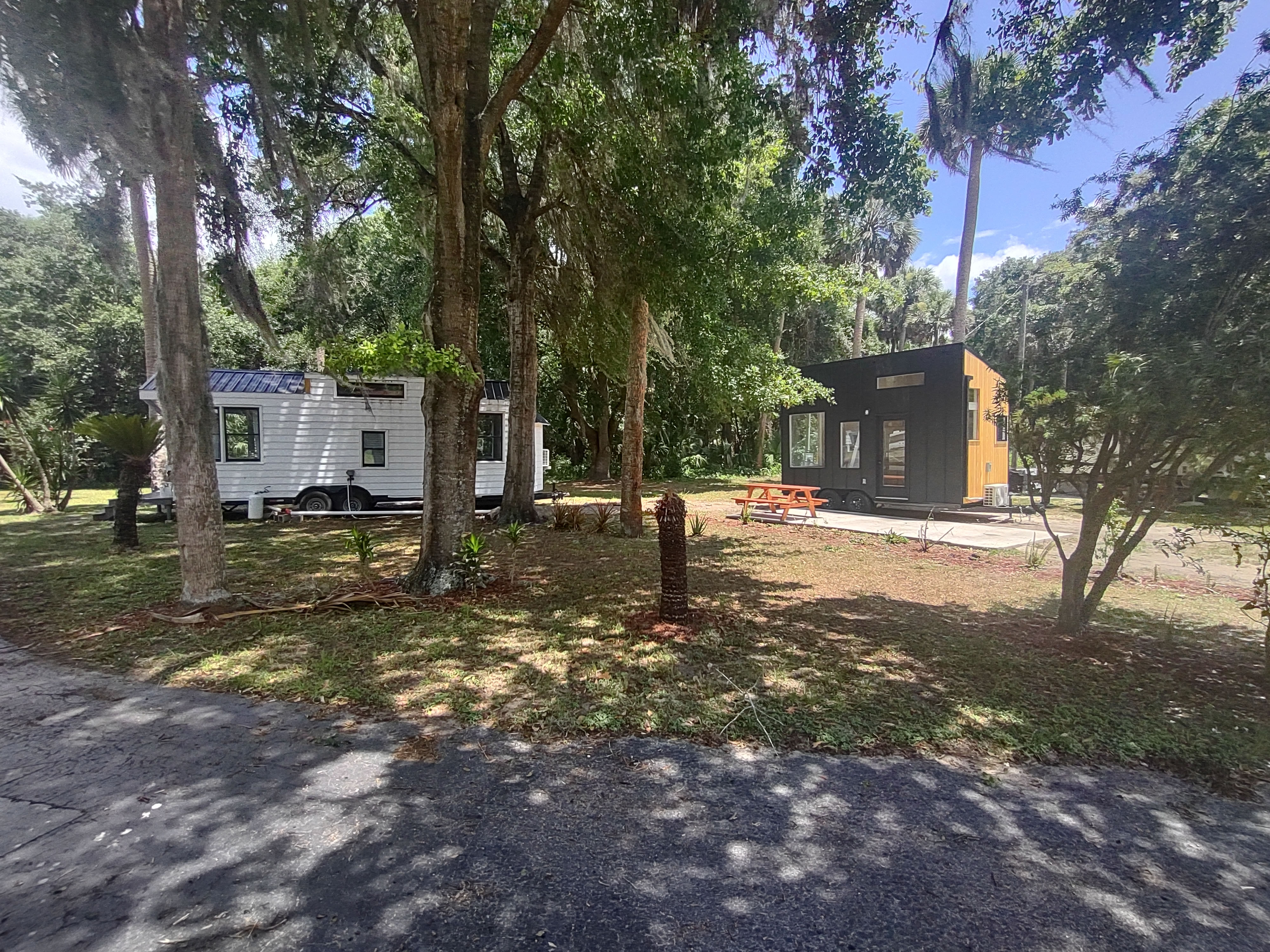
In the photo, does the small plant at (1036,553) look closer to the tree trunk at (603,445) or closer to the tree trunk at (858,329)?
the tree trunk at (603,445)

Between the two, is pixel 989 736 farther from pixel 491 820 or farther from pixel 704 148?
pixel 704 148

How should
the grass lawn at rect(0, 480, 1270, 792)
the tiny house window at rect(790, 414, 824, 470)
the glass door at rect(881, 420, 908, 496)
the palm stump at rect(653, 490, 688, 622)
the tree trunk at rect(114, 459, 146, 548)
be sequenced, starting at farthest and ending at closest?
the tiny house window at rect(790, 414, 824, 470), the glass door at rect(881, 420, 908, 496), the tree trunk at rect(114, 459, 146, 548), the palm stump at rect(653, 490, 688, 622), the grass lawn at rect(0, 480, 1270, 792)

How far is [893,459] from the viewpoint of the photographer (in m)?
13.1

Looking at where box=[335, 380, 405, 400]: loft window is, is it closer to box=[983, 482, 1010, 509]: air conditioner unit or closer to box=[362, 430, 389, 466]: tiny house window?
box=[362, 430, 389, 466]: tiny house window

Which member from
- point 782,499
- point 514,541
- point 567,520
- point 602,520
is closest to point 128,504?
point 514,541

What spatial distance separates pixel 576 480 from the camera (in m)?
25.6

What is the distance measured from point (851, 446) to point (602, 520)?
650 cm

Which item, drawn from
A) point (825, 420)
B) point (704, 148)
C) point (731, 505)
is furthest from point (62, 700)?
point (731, 505)

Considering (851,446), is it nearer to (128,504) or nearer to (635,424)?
(635,424)

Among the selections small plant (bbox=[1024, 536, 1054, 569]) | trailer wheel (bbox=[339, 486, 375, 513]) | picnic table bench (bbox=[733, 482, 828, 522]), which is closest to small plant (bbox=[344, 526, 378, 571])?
trailer wheel (bbox=[339, 486, 375, 513])

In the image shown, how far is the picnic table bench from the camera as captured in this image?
1236cm

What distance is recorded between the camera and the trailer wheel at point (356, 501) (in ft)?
41.4

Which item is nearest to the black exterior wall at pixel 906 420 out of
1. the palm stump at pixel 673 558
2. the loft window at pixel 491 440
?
the loft window at pixel 491 440

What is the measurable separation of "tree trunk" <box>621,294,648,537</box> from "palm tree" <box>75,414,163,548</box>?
22.2 feet
